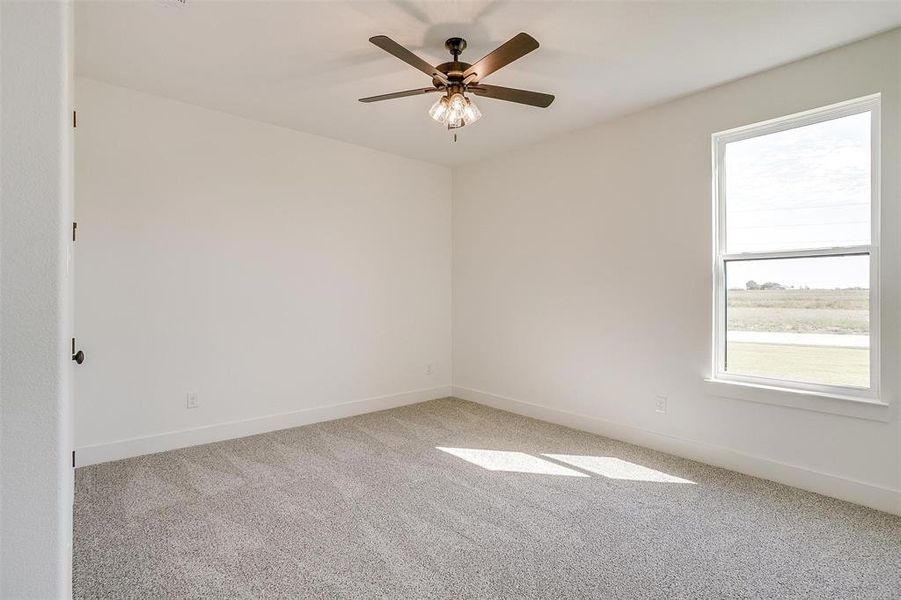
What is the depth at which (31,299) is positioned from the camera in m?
1.13

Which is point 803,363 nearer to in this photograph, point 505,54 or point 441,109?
point 505,54

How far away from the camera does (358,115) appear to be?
362 cm

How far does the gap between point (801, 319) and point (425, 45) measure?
2882 millimetres

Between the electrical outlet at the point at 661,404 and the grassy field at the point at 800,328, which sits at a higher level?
the grassy field at the point at 800,328

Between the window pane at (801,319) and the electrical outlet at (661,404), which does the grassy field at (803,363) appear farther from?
the electrical outlet at (661,404)

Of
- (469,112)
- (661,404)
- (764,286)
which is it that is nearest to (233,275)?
(469,112)

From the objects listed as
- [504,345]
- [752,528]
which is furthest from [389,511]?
[504,345]

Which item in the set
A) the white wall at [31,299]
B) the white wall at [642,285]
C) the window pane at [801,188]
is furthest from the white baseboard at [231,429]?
the window pane at [801,188]

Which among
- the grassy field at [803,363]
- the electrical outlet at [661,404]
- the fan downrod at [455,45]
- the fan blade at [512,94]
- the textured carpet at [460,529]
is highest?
the fan downrod at [455,45]

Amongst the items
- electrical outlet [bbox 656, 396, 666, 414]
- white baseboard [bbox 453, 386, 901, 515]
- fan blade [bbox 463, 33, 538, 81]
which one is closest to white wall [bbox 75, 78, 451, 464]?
white baseboard [bbox 453, 386, 901, 515]

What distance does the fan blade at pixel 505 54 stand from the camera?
2004 mm

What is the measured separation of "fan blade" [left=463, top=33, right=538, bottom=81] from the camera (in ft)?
6.57

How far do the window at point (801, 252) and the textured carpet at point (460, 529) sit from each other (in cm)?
80

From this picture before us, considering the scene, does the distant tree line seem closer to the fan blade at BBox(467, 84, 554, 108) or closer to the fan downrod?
the fan blade at BBox(467, 84, 554, 108)
